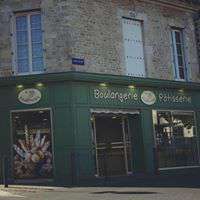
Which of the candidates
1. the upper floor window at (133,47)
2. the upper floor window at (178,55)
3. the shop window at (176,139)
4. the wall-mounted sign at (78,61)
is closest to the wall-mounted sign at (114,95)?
the upper floor window at (133,47)

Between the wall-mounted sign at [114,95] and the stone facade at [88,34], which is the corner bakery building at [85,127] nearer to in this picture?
the wall-mounted sign at [114,95]

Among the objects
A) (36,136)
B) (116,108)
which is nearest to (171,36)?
(116,108)

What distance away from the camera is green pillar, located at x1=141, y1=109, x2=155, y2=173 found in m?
16.8

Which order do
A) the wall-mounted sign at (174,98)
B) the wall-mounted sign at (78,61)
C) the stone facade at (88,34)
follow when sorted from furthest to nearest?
the wall-mounted sign at (174,98) → the stone facade at (88,34) → the wall-mounted sign at (78,61)

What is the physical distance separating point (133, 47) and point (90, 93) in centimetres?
295

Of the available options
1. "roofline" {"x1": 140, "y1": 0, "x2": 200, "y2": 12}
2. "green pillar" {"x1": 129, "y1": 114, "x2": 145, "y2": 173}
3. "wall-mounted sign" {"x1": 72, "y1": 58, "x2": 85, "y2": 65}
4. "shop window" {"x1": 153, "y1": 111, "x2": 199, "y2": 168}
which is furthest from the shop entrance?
"roofline" {"x1": 140, "y1": 0, "x2": 200, "y2": 12}

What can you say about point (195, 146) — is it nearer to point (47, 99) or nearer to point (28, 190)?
point (47, 99)

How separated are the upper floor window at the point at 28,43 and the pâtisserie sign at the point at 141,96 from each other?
2.20 metres

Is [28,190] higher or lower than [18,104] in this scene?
lower

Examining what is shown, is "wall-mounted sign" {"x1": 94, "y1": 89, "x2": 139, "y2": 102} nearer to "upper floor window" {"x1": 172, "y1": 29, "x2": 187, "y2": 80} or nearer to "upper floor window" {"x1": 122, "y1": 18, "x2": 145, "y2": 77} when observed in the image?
"upper floor window" {"x1": 122, "y1": 18, "x2": 145, "y2": 77}

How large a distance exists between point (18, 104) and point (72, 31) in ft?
9.65

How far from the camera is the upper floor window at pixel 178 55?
18812mm

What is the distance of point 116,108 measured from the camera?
16.4 meters

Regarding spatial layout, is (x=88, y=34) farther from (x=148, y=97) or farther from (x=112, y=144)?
(x=112, y=144)
